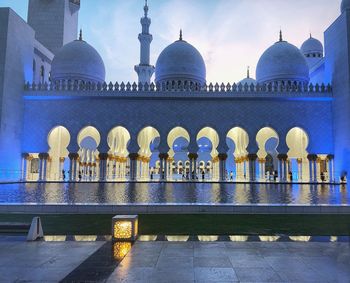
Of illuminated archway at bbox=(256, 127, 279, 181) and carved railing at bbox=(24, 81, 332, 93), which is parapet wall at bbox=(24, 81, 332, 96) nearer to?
carved railing at bbox=(24, 81, 332, 93)

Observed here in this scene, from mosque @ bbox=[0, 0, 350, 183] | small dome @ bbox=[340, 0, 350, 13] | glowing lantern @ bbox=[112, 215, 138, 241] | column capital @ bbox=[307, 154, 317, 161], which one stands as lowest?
glowing lantern @ bbox=[112, 215, 138, 241]

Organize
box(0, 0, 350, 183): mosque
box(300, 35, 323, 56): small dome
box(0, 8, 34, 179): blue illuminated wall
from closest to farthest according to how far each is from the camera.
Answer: box(0, 8, 34, 179): blue illuminated wall, box(0, 0, 350, 183): mosque, box(300, 35, 323, 56): small dome

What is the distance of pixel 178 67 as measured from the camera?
17.9m

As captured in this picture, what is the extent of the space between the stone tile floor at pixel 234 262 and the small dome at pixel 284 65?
50.7 feet

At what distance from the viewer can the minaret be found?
74.9ft

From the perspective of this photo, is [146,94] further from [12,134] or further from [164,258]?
[164,258]

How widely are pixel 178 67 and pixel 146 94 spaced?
306 cm

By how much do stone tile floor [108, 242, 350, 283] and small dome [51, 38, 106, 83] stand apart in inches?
616

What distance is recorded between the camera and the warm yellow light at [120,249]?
111 inches

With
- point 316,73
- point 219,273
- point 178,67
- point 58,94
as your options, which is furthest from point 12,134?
point 316,73

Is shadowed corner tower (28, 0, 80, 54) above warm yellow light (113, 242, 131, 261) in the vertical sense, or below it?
above

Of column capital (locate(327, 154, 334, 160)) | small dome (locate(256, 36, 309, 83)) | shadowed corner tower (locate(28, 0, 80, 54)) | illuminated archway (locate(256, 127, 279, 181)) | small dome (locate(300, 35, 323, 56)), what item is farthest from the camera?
small dome (locate(300, 35, 323, 56))

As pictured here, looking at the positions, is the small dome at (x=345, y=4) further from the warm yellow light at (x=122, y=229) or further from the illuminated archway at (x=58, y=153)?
the warm yellow light at (x=122, y=229)

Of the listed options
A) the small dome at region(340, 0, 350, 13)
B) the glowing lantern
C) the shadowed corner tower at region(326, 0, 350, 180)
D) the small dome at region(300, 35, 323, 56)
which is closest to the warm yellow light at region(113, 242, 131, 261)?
the glowing lantern
